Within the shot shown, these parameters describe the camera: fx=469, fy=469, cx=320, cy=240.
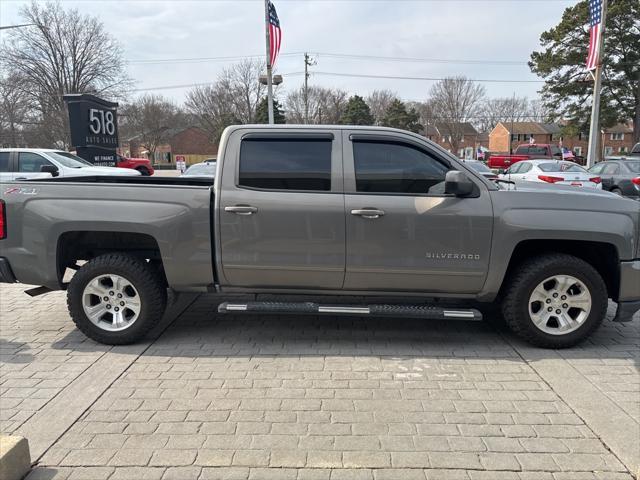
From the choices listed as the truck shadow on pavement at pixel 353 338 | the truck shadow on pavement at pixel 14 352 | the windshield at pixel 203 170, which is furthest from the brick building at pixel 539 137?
the truck shadow on pavement at pixel 14 352

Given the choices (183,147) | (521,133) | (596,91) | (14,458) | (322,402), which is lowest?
(322,402)

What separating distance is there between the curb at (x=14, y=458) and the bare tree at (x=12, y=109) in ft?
161

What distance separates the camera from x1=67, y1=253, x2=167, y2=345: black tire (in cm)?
425

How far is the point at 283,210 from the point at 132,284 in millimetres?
1545

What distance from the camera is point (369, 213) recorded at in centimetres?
405

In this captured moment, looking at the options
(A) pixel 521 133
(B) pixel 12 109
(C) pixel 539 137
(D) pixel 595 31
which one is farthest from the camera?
(A) pixel 521 133

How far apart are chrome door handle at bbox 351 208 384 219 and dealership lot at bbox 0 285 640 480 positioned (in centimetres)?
122

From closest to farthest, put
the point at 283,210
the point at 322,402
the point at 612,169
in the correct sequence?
1. the point at 322,402
2. the point at 283,210
3. the point at 612,169

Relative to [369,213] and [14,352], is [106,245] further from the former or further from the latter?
[369,213]

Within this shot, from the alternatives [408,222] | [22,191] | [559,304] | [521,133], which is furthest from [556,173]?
[521,133]

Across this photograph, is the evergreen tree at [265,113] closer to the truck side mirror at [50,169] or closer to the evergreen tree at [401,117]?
the evergreen tree at [401,117]

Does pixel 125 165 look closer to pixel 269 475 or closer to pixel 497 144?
pixel 269 475

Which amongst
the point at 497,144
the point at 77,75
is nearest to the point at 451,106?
the point at 497,144

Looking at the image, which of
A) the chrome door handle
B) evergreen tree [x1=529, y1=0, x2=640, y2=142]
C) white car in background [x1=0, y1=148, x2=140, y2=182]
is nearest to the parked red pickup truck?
evergreen tree [x1=529, y1=0, x2=640, y2=142]
